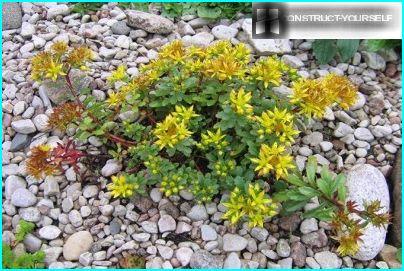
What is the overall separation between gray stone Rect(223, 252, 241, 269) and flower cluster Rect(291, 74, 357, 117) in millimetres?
767

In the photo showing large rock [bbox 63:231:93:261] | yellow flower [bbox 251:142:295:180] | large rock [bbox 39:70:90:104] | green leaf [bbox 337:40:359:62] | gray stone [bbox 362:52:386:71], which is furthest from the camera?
gray stone [bbox 362:52:386:71]

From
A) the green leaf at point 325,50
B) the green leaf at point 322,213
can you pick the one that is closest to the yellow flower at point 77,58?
the green leaf at point 322,213

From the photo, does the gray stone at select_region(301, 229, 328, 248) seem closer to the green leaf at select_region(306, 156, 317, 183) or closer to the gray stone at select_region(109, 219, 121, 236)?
the green leaf at select_region(306, 156, 317, 183)

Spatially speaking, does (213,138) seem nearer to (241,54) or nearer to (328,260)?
(241,54)

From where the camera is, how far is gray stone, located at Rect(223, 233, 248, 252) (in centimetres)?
287

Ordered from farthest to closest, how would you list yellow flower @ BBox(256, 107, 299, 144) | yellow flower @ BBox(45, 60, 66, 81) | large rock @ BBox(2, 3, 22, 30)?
large rock @ BBox(2, 3, 22, 30) → yellow flower @ BBox(45, 60, 66, 81) → yellow flower @ BBox(256, 107, 299, 144)

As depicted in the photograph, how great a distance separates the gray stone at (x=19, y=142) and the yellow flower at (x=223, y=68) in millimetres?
1122

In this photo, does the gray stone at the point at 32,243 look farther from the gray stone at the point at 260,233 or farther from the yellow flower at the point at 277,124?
the yellow flower at the point at 277,124

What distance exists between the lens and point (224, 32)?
3.87m

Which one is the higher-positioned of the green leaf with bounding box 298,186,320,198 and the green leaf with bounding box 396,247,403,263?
the green leaf with bounding box 298,186,320,198

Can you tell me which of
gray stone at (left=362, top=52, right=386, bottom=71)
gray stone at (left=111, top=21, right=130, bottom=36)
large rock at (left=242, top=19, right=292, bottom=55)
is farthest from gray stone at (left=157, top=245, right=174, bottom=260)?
gray stone at (left=362, top=52, right=386, bottom=71)

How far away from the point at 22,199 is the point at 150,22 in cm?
146

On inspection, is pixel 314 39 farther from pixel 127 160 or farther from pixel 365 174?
pixel 127 160

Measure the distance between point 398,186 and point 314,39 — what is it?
117 centimetres
